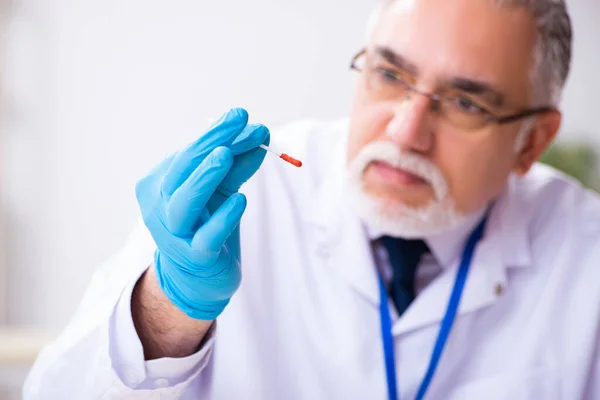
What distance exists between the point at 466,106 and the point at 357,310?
1.57 ft

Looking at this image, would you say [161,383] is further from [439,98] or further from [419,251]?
[439,98]

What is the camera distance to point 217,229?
2.48 feet

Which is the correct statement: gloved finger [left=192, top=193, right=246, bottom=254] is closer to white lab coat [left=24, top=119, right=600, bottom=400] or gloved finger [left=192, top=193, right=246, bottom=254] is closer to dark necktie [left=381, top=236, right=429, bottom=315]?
white lab coat [left=24, top=119, right=600, bottom=400]

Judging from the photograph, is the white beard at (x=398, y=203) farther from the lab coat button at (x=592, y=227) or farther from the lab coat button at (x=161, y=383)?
the lab coat button at (x=161, y=383)

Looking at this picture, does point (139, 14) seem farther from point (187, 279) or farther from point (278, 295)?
point (187, 279)

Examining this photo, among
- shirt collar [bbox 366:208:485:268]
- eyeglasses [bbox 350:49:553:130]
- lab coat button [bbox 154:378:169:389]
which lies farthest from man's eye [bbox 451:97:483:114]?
lab coat button [bbox 154:378:169:389]

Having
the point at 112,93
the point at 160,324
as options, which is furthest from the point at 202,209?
the point at 112,93

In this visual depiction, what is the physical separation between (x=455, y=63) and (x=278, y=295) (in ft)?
1.93

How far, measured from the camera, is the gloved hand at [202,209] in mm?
758

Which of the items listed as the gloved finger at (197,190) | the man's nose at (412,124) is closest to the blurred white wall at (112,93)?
the man's nose at (412,124)

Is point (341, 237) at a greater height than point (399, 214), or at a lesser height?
lesser

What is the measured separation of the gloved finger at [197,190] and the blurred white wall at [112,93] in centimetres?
160

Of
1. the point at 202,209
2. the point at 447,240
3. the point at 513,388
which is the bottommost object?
the point at 513,388

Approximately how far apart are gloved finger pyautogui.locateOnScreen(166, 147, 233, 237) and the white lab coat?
28 cm
